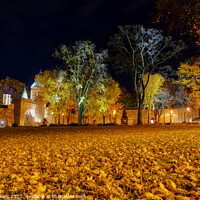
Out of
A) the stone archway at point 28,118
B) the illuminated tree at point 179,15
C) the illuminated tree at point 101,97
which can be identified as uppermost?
the illuminated tree at point 179,15

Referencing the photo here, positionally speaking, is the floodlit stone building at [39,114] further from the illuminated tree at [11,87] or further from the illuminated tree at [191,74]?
the illuminated tree at [11,87]

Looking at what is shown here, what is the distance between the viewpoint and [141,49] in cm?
2091

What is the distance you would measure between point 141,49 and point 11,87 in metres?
43.1

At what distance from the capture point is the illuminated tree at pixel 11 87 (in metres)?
50.9

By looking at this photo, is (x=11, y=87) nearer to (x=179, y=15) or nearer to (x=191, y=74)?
(x=191, y=74)

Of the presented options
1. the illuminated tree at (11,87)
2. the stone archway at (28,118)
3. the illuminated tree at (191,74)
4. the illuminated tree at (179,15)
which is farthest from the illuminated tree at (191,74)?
the illuminated tree at (11,87)

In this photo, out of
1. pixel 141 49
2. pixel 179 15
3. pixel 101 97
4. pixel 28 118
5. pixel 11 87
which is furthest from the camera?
pixel 11 87

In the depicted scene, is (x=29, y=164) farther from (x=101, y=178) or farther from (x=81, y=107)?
(x=81, y=107)

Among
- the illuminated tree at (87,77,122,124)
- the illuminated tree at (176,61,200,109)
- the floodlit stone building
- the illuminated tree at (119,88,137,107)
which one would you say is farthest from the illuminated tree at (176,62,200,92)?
the illuminated tree at (119,88,137,107)

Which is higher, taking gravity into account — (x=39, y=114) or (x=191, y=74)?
(x=191, y=74)

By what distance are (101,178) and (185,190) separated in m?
1.16

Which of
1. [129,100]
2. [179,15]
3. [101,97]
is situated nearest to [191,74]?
[101,97]

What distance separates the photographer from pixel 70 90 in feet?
76.8

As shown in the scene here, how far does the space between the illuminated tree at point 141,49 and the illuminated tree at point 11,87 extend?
39320mm
